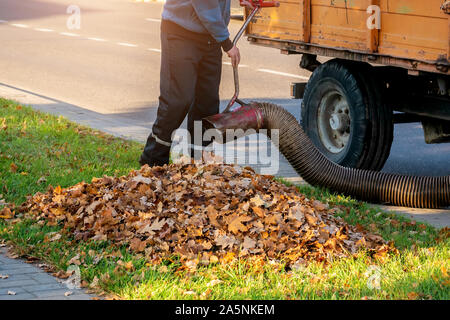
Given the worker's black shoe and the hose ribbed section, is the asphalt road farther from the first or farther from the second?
the worker's black shoe

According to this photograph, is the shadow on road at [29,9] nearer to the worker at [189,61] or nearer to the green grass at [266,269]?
the worker at [189,61]

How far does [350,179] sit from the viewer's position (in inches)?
277

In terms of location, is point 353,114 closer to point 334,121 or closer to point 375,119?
point 375,119

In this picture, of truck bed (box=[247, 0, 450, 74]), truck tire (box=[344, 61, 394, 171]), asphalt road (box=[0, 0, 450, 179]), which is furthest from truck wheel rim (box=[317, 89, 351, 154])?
asphalt road (box=[0, 0, 450, 179])

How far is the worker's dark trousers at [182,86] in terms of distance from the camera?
6.90 metres

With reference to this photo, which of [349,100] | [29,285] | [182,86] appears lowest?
[29,285]

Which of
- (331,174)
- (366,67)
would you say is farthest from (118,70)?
(331,174)

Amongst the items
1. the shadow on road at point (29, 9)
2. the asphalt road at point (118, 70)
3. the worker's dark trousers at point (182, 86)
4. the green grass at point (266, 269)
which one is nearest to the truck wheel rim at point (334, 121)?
the asphalt road at point (118, 70)

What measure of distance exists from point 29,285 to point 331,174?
316 centimetres

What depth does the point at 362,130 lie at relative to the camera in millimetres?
7562

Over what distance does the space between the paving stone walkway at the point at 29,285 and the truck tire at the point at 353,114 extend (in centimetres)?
349
